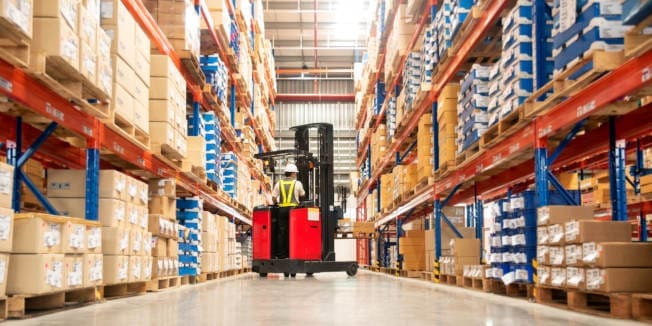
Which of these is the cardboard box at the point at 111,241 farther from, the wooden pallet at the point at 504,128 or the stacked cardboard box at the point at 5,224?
the wooden pallet at the point at 504,128

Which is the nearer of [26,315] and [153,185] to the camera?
[26,315]

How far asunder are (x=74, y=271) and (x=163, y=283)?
294 cm

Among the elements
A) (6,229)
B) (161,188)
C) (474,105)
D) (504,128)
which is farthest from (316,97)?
(6,229)

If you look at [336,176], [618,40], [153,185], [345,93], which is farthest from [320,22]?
[618,40]

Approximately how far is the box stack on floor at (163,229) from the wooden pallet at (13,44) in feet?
11.2

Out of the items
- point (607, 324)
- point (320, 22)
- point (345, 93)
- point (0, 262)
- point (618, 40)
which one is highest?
point (320, 22)

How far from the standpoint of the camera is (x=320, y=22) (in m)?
22.8

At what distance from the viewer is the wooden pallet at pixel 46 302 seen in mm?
4105

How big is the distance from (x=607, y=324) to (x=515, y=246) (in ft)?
7.31

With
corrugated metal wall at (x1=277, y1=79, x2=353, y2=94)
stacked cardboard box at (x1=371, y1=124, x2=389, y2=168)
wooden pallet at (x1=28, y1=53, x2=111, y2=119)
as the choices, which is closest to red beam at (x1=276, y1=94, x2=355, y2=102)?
corrugated metal wall at (x1=277, y1=79, x2=353, y2=94)

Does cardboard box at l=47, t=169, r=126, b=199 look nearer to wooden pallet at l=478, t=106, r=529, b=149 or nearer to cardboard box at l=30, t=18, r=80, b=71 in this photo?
cardboard box at l=30, t=18, r=80, b=71

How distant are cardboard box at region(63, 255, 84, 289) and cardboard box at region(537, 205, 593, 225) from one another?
3371mm

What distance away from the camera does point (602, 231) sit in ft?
14.5

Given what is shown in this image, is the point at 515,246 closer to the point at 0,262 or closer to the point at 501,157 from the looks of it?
the point at 501,157
